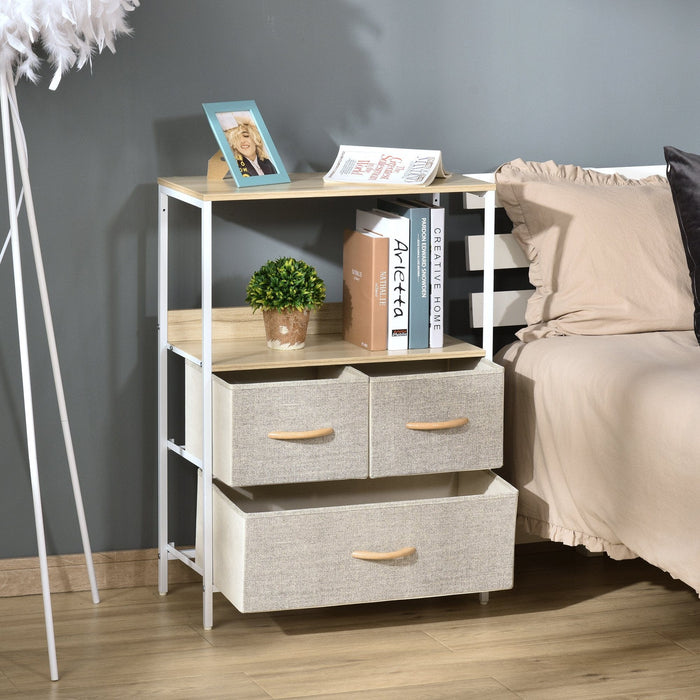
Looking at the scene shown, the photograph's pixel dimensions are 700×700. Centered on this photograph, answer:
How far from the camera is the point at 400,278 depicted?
8.10 ft

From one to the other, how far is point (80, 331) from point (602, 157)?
1312 millimetres

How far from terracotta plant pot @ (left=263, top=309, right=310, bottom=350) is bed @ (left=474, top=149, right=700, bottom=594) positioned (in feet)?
1.59

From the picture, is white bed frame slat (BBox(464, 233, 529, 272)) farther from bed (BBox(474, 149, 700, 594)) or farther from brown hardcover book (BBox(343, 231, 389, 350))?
brown hardcover book (BBox(343, 231, 389, 350))

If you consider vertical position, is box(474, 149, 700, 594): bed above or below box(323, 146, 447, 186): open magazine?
below

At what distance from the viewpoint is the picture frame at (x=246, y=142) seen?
2409mm

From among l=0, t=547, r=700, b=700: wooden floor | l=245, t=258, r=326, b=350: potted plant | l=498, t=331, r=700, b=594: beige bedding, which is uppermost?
l=245, t=258, r=326, b=350: potted plant

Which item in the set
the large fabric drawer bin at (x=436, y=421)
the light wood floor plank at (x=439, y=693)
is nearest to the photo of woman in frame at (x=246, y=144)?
the large fabric drawer bin at (x=436, y=421)

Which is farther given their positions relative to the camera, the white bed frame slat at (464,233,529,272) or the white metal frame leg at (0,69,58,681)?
the white bed frame slat at (464,233,529,272)

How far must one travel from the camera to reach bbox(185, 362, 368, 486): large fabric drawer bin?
2293mm

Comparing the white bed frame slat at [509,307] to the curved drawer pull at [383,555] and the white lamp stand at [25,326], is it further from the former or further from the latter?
the white lamp stand at [25,326]

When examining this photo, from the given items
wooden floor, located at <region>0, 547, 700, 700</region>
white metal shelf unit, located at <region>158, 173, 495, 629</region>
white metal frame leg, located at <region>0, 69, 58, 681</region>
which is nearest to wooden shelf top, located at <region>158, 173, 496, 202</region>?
white metal shelf unit, located at <region>158, 173, 495, 629</region>

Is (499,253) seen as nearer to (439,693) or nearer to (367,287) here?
(367,287)

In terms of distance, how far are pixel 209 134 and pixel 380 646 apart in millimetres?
1157

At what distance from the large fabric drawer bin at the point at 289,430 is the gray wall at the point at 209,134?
1.30ft
